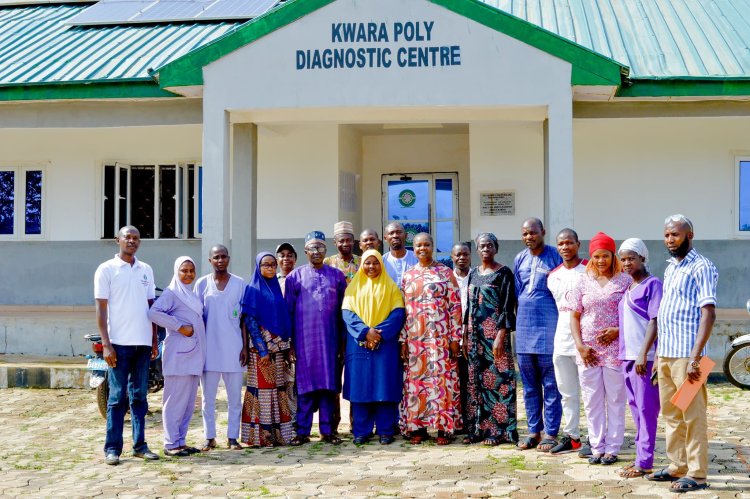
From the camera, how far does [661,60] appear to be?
1037 centimetres

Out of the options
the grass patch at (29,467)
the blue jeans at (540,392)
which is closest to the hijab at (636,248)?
the blue jeans at (540,392)

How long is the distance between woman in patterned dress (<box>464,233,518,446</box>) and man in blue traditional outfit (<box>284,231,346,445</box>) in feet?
3.53

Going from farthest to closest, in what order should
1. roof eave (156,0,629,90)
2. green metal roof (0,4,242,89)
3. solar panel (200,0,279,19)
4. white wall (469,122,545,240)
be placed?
solar panel (200,0,279,19) < white wall (469,122,545,240) < green metal roof (0,4,242,89) < roof eave (156,0,629,90)

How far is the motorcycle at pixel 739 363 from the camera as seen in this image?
9.19 m

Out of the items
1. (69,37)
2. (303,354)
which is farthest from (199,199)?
(303,354)

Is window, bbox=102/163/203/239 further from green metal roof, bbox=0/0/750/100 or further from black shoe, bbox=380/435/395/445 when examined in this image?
black shoe, bbox=380/435/395/445

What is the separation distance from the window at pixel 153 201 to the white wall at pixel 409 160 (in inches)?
102

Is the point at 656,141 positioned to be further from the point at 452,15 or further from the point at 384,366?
the point at 384,366

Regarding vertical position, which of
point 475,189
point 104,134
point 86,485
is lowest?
point 86,485

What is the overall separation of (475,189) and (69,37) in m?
6.44

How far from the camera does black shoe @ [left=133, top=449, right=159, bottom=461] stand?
6.50 metres

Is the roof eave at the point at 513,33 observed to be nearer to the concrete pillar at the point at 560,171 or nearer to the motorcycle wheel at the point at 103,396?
the concrete pillar at the point at 560,171

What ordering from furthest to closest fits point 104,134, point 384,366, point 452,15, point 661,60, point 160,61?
point 104,134
point 160,61
point 661,60
point 452,15
point 384,366

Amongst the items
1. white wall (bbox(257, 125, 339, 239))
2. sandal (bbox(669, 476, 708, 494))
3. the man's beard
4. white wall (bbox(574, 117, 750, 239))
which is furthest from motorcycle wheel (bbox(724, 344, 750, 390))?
white wall (bbox(257, 125, 339, 239))
